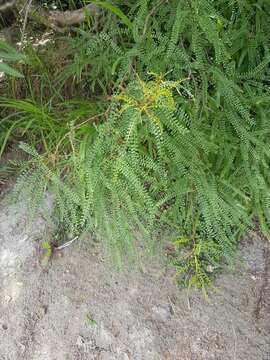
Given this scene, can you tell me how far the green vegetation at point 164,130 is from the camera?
166 cm

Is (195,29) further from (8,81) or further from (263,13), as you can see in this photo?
(8,81)

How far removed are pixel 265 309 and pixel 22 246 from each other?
1.19 meters

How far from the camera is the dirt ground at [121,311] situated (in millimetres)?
1916

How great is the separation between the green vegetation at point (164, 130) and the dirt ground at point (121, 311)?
12 cm

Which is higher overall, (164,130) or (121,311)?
(164,130)

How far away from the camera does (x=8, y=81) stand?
229cm

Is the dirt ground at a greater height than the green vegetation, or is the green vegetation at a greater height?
the green vegetation

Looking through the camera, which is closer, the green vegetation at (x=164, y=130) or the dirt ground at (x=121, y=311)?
the green vegetation at (x=164, y=130)

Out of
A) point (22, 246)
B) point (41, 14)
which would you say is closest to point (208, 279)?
point (22, 246)

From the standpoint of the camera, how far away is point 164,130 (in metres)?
1.77

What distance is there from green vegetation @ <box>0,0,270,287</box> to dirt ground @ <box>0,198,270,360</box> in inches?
4.6

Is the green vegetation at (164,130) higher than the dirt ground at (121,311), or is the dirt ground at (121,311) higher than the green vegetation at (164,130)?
the green vegetation at (164,130)

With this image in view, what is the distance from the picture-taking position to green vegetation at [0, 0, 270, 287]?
65.4 inches

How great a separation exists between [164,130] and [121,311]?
33.9 inches
